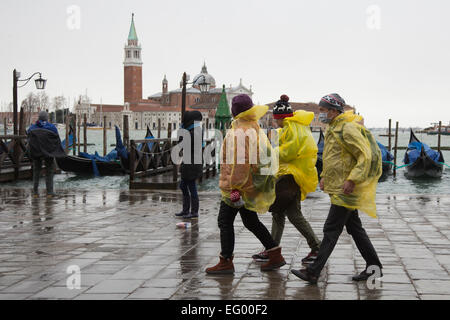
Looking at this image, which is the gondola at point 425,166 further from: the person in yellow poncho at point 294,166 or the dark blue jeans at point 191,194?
Result: the person in yellow poncho at point 294,166

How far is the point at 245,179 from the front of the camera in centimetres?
417

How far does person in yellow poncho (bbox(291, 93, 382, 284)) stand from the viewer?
3922 millimetres

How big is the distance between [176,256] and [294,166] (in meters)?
1.27

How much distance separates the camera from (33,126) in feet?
31.9

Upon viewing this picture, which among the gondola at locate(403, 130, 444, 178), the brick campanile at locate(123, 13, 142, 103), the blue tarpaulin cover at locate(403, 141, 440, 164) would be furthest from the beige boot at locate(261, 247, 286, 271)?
the brick campanile at locate(123, 13, 142, 103)

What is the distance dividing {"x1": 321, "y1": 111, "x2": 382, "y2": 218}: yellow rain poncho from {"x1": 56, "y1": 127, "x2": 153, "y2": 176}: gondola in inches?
A: 646

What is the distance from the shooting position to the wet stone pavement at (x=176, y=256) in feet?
12.5

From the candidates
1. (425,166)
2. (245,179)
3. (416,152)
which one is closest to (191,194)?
(245,179)

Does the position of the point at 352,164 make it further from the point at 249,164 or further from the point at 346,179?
the point at 249,164

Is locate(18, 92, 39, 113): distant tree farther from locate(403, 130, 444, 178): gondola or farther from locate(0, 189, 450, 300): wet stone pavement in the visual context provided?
locate(0, 189, 450, 300): wet stone pavement

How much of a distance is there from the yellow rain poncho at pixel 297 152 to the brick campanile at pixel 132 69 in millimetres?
127755

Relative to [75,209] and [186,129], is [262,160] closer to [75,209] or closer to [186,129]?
[186,129]

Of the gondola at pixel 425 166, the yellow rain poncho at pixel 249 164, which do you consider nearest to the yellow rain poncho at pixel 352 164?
the yellow rain poncho at pixel 249 164
